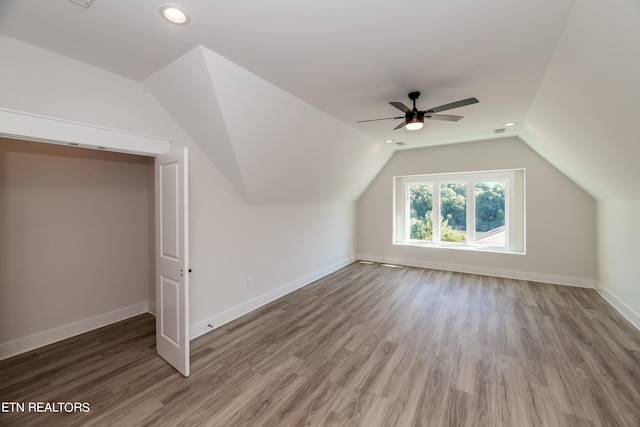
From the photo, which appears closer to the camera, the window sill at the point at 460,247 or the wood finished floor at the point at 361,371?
the wood finished floor at the point at 361,371

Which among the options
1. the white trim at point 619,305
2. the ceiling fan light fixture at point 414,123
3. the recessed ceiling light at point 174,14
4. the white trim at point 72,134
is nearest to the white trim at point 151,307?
the white trim at point 72,134

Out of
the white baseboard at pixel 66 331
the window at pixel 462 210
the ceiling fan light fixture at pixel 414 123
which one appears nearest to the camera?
the white baseboard at pixel 66 331

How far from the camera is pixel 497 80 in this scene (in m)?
2.56

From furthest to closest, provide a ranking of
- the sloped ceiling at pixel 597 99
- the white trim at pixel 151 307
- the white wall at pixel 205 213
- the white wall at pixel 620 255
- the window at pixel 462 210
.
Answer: the window at pixel 462 210
the white trim at pixel 151 307
the white wall at pixel 620 255
the white wall at pixel 205 213
the sloped ceiling at pixel 597 99

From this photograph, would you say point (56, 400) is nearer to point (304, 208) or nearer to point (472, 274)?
point (304, 208)

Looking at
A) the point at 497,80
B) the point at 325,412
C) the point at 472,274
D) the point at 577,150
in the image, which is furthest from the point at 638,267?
the point at 325,412

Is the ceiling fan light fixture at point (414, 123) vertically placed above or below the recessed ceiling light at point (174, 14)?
below

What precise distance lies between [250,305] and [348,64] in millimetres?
3197

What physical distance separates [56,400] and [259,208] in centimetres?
262

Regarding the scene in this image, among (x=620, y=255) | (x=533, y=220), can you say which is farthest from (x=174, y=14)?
(x=533, y=220)

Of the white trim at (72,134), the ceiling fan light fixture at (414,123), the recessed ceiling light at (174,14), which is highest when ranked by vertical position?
the recessed ceiling light at (174,14)

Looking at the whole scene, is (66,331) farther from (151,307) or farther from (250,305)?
(250,305)

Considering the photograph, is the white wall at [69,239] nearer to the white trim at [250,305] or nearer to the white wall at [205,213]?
the white wall at [205,213]

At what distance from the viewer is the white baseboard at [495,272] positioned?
4480 millimetres
